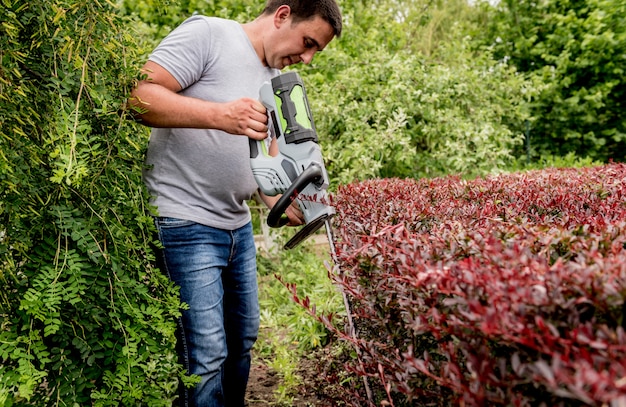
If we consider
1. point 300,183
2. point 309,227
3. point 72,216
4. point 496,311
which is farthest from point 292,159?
point 496,311

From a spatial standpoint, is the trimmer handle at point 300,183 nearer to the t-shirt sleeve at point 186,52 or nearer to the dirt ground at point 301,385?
the t-shirt sleeve at point 186,52

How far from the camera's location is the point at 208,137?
2.18 meters

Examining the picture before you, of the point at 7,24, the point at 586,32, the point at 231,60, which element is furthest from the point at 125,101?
the point at 586,32

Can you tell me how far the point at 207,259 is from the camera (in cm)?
216

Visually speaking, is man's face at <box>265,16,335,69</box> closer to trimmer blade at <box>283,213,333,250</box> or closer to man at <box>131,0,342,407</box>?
man at <box>131,0,342,407</box>

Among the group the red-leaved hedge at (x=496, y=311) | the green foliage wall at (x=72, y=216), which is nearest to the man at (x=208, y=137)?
the green foliage wall at (x=72, y=216)

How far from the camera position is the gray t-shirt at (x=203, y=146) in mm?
2092

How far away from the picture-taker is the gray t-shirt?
2092mm

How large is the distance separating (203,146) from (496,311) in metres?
1.52

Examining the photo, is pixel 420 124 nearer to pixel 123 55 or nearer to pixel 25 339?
pixel 123 55

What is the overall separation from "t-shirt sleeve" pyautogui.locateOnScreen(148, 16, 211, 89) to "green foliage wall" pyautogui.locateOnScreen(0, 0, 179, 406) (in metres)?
0.12

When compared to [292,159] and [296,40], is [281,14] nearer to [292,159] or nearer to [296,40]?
[296,40]

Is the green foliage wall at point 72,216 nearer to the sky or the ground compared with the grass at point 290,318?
nearer to the sky

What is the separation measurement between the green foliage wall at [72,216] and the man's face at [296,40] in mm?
651
